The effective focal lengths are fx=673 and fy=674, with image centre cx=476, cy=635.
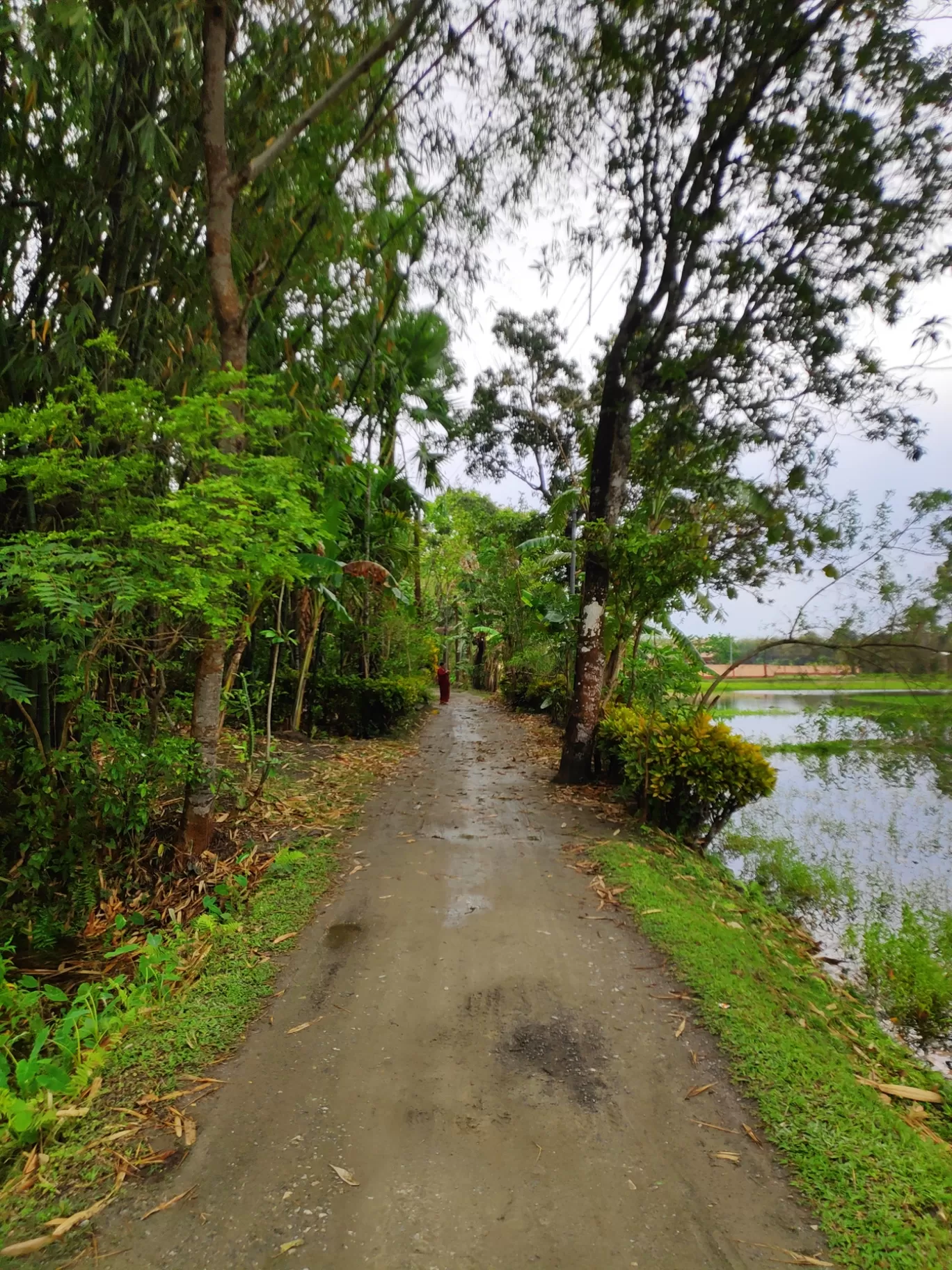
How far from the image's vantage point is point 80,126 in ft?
14.0

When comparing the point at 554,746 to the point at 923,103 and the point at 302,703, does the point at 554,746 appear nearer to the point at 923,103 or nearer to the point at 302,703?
the point at 302,703

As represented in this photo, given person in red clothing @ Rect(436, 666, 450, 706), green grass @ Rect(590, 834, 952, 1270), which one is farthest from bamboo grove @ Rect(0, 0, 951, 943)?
person in red clothing @ Rect(436, 666, 450, 706)

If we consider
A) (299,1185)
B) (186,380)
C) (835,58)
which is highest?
(835,58)

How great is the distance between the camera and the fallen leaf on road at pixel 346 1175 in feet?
7.43

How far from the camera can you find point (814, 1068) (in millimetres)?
3020

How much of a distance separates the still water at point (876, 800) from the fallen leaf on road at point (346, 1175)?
244 inches

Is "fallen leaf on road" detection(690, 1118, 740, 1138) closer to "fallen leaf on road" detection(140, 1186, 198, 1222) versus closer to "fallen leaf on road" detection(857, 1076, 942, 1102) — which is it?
"fallen leaf on road" detection(857, 1076, 942, 1102)

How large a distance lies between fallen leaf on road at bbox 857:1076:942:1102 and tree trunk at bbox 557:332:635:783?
15.8ft

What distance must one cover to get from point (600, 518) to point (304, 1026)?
594cm

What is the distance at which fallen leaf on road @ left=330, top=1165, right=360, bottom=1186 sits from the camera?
2266 millimetres

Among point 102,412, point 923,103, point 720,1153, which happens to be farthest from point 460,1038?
point 923,103

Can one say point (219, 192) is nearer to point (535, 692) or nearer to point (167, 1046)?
point (167, 1046)

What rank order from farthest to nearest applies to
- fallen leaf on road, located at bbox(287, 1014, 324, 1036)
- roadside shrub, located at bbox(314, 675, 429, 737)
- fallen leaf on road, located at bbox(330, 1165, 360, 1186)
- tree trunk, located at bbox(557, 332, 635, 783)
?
roadside shrub, located at bbox(314, 675, 429, 737), tree trunk, located at bbox(557, 332, 635, 783), fallen leaf on road, located at bbox(287, 1014, 324, 1036), fallen leaf on road, located at bbox(330, 1165, 360, 1186)

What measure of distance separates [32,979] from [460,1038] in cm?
221
